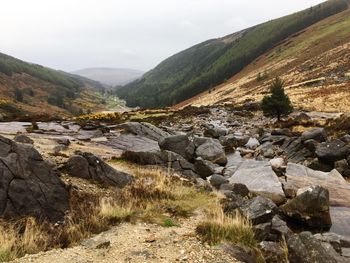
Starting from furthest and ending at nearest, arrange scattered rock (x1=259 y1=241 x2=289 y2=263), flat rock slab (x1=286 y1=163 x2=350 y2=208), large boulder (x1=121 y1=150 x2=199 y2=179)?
→ large boulder (x1=121 y1=150 x2=199 y2=179)
flat rock slab (x1=286 y1=163 x2=350 y2=208)
scattered rock (x1=259 y1=241 x2=289 y2=263)

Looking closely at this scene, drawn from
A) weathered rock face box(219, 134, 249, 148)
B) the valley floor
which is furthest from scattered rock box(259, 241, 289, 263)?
weathered rock face box(219, 134, 249, 148)

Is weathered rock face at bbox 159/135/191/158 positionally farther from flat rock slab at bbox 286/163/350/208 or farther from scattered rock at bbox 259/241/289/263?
scattered rock at bbox 259/241/289/263

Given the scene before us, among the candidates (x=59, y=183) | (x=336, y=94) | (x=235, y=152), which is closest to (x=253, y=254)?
(x=59, y=183)

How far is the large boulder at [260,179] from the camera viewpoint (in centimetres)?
1527

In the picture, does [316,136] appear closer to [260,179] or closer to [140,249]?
[260,179]

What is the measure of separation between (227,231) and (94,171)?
6.90m

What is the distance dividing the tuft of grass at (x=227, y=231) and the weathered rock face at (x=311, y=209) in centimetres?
382

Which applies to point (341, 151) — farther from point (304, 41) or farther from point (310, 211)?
point (304, 41)

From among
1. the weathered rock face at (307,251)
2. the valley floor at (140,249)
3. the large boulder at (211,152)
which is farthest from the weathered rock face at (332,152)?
the valley floor at (140,249)

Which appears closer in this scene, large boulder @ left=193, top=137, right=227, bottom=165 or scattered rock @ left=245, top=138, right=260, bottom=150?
large boulder @ left=193, top=137, right=227, bottom=165

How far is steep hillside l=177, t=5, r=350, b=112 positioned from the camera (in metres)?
68.0

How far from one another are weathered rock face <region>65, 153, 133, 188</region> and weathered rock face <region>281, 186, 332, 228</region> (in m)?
5.87

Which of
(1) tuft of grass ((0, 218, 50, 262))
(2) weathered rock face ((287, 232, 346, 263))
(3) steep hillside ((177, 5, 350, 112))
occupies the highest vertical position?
(1) tuft of grass ((0, 218, 50, 262))

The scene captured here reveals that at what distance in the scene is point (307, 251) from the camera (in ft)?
27.1
